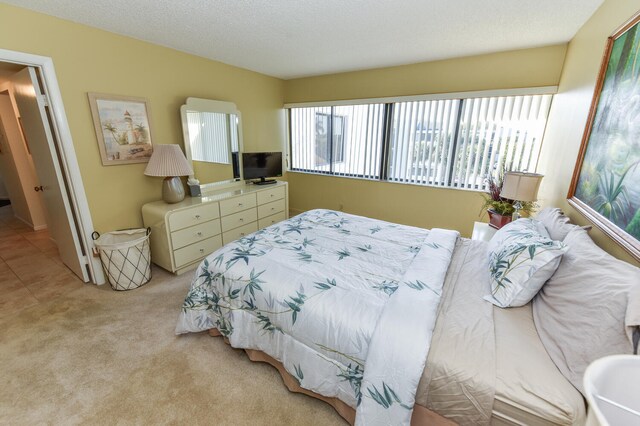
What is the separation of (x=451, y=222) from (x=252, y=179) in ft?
9.71

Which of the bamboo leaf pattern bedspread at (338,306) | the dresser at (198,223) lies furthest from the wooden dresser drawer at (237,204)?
the bamboo leaf pattern bedspread at (338,306)

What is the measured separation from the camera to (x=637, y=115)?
49.1 inches

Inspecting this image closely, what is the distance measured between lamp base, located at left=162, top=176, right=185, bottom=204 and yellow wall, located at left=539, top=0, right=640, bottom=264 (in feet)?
11.3

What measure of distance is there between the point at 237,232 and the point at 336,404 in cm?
243

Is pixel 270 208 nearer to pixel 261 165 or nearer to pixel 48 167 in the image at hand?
pixel 261 165

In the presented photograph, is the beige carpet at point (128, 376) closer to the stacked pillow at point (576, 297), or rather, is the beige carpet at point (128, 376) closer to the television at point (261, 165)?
the stacked pillow at point (576, 297)

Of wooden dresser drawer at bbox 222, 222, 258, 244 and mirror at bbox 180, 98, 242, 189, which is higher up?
mirror at bbox 180, 98, 242, 189

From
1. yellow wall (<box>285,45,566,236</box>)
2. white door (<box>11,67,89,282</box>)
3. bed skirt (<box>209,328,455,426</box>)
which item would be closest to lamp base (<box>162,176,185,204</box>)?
white door (<box>11,67,89,282</box>)

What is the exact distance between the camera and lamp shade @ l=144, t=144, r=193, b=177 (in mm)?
2670

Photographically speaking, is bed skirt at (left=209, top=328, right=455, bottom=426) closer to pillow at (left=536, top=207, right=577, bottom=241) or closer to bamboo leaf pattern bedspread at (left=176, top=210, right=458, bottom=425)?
bamboo leaf pattern bedspread at (left=176, top=210, right=458, bottom=425)

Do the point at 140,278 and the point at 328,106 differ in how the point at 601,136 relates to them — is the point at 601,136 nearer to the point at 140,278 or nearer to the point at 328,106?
the point at 328,106

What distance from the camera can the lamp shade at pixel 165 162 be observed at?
2.67 meters

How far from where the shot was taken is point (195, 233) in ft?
9.46

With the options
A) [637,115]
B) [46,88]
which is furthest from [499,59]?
[46,88]
